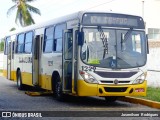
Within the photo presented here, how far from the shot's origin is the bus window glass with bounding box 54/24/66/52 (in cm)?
1494

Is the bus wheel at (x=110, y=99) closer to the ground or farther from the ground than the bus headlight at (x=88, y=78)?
closer to the ground

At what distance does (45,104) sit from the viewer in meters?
14.0

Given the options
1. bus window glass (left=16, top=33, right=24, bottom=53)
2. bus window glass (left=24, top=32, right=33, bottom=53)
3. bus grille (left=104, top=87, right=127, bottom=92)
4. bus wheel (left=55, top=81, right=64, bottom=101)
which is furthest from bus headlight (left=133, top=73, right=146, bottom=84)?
bus window glass (left=16, top=33, right=24, bottom=53)

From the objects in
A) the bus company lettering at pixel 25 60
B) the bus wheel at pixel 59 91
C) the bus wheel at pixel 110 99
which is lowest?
the bus wheel at pixel 110 99

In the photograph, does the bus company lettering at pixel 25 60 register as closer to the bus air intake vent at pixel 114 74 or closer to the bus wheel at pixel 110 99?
the bus wheel at pixel 110 99

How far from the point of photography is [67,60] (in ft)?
46.2

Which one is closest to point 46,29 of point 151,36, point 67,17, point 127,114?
point 67,17

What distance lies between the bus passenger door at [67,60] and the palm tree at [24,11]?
32106 millimetres

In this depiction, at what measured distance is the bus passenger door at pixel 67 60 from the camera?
547 inches

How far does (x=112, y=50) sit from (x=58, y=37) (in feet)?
→ 8.95

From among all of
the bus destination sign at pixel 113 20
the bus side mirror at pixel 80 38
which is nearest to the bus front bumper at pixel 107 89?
the bus side mirror at pixel 80 38

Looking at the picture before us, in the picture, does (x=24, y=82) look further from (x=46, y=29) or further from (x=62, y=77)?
(x=62, y=77)

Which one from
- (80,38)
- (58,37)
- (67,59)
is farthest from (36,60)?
(80,38)

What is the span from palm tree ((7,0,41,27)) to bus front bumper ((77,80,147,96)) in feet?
110
